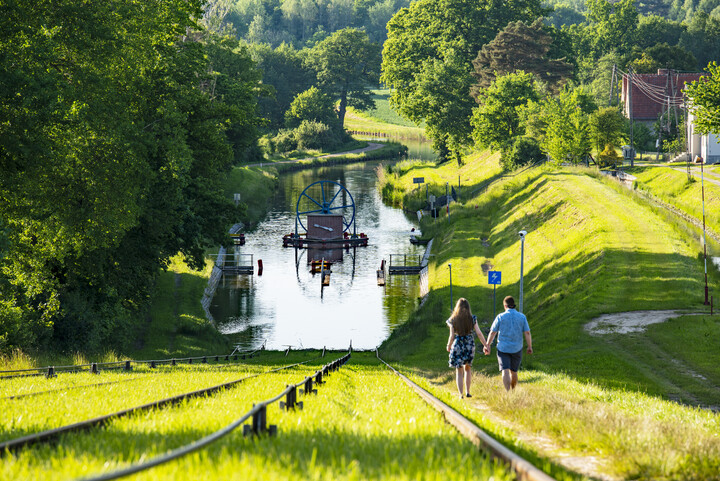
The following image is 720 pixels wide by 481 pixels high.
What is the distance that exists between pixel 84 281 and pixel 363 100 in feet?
492

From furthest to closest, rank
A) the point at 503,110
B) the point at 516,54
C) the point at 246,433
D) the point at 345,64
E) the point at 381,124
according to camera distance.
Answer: the point at 381,124 → the point at 345,64 → the point at 516,54 → the point at 503,110 → the point at 246,433

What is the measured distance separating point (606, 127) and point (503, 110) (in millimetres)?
17054

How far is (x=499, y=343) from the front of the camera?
13695mm

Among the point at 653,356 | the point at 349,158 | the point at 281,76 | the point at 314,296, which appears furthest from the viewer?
the point at 281,76

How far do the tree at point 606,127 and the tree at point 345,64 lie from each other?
316ft

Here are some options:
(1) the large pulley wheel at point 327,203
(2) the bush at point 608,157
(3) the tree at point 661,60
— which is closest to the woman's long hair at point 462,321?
(1) the large pulley wheel at point 327,203

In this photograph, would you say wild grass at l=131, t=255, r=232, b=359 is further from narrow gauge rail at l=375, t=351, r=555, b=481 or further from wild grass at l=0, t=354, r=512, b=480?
narrow gauge rail at l=375, t=351, r=555, b=481

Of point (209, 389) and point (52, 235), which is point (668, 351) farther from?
point (52, 235)

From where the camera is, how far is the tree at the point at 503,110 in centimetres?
8419

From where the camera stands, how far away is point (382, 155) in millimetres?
139625

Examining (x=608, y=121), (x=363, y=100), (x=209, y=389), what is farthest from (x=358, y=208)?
(x=363, y=100)

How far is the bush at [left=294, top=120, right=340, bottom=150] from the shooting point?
13788 cm

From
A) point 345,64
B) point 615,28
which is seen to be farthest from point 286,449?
point 345,64

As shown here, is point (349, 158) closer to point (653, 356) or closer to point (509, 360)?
point (653, 356)
